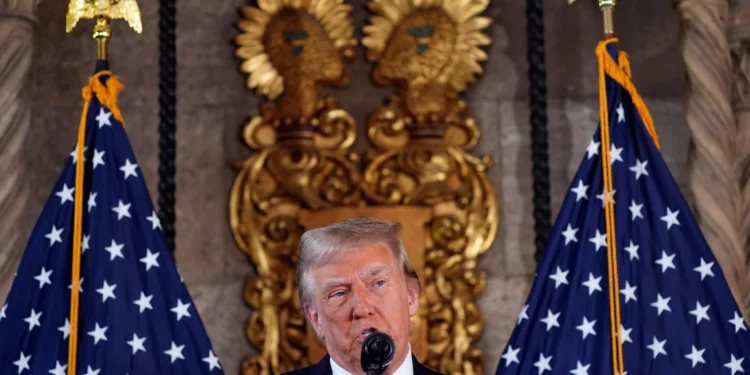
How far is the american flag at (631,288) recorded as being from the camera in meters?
3.96

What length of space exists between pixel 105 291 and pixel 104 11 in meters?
0.89

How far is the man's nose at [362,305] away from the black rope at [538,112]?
1.65 m

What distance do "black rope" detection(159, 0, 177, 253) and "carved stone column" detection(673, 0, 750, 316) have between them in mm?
1732

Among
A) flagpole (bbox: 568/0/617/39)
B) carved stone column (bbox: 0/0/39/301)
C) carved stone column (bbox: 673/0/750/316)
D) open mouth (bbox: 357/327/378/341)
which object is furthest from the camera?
carved stone column (bbox: 673/0/750/316)

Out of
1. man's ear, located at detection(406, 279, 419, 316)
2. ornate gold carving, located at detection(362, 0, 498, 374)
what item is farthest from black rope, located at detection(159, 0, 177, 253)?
man's ear, located at detection(406, 279, 419, 316)

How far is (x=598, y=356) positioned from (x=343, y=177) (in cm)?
123

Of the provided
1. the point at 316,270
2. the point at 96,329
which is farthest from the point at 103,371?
the point at 316,270

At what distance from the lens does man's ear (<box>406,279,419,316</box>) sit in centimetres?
311

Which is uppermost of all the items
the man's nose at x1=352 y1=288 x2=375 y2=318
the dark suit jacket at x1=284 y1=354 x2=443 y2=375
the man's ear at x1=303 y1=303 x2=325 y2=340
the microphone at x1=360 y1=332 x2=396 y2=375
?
the man's nose at x1=352 y1=288 x2=375 y2=318

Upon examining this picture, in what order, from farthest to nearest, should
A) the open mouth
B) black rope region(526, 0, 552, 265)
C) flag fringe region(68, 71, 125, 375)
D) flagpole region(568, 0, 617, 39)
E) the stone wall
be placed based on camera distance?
the stone wall < black rope region(526, 0, 552, 265) < flagpole region(568, 0, 617, 39) < flag fringe region(68, 71, 125, 375) < the open mouth

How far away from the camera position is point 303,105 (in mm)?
4738

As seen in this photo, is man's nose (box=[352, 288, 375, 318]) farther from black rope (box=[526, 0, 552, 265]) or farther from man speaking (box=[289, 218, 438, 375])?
black rope (box=[526, 0, 552, 265])

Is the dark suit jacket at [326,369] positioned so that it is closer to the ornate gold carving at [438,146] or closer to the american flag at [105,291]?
the american flag at [105,291]

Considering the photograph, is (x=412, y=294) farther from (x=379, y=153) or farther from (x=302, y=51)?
(x=302, y=51)
